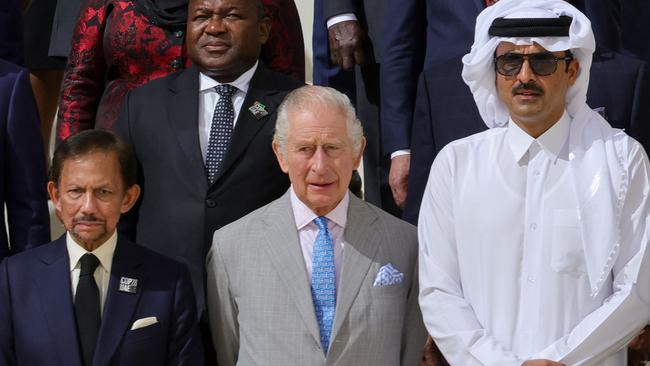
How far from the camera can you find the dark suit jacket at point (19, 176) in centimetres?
507

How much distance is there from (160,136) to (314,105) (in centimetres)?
69

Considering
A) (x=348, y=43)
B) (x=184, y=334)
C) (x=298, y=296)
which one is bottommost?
(x=184, y=334)

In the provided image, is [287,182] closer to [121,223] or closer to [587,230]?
[121,223]

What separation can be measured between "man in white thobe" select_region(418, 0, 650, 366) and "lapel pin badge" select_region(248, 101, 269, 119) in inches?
30.8

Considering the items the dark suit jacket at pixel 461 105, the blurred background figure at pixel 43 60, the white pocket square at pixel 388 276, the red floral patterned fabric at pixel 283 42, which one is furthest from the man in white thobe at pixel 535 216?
the blurred background figure at pixel 43 60

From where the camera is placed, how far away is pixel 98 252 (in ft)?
15.6

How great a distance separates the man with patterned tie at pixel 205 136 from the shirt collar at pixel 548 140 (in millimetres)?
915

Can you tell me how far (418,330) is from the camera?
187 inches

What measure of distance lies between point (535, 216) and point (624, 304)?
1.24ft

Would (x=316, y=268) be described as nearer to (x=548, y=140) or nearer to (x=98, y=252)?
(x=98, y=252)

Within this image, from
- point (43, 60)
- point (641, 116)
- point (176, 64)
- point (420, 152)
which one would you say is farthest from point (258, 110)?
point (43, 60)

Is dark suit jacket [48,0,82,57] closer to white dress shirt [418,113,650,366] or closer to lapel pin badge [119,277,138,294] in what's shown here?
lapel pin badge [119,277,138,294]

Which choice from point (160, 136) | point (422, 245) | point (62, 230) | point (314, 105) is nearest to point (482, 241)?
point (422, 245)

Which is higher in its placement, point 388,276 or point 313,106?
point 313,106
